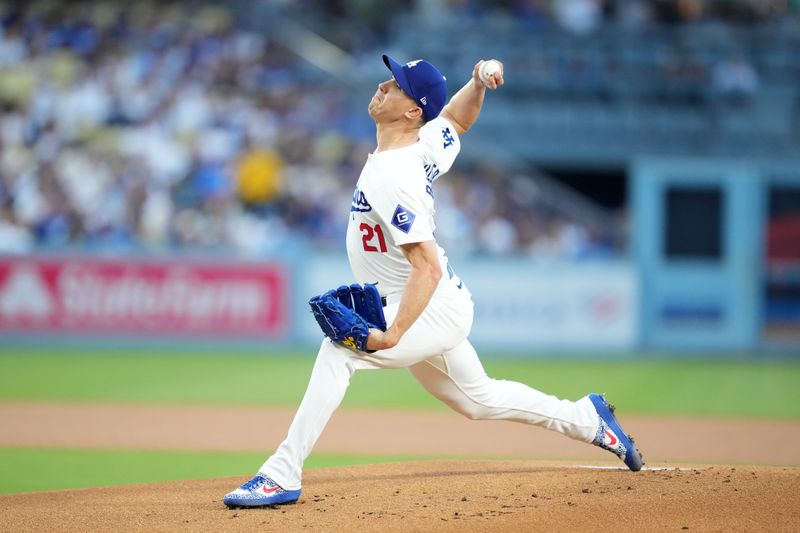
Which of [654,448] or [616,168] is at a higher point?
[616,168]

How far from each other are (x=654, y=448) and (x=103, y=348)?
9.84 meters

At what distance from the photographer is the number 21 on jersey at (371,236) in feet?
17.6

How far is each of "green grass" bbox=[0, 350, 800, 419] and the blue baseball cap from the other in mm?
5645

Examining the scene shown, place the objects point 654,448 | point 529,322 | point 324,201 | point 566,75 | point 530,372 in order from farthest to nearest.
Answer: point 566,75
point 324,201
point 529,322
point 530,372
point 654,448

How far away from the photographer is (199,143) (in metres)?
18.2

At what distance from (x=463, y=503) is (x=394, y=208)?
4.72 feet

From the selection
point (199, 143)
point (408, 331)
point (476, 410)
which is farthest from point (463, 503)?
point (199, 143)

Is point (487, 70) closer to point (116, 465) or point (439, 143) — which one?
point (439, 143)

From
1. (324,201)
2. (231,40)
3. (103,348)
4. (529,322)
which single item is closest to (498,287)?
(529,322)

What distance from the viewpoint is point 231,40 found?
20.4 meters

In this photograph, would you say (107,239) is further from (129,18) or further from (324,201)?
(129,18)

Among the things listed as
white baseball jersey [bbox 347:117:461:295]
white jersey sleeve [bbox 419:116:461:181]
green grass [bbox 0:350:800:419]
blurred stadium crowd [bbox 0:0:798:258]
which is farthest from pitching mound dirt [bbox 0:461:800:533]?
blurred stadium crowd [bbox 0:0:798:258]

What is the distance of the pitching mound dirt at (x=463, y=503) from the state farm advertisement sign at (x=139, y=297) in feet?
32.7

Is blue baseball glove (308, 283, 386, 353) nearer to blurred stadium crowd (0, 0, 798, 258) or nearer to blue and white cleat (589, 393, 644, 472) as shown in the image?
blue and white cleat (589, 393, 644, 472)
